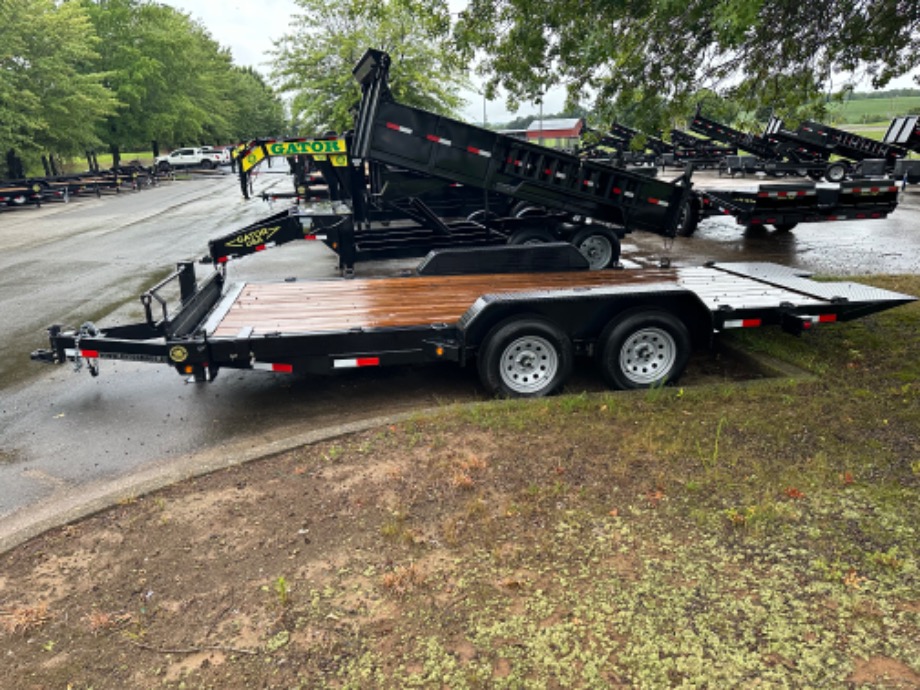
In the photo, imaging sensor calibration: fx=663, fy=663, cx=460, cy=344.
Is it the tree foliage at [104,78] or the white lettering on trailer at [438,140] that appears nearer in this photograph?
the white lettering on trailer at [438,140]

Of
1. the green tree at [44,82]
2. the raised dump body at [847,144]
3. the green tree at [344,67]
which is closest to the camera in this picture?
the green tree at [344,67]

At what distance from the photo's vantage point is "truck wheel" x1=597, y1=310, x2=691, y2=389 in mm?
5691

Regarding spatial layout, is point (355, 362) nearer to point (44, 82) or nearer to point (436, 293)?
point (436, 293)

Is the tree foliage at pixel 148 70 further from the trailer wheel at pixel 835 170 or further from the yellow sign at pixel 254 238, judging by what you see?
the trailer wheel at pixel 835 170

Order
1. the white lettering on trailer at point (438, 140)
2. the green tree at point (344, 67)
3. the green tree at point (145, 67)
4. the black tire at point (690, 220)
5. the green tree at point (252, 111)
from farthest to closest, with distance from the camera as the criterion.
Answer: the green tree at point (252, 111)
the green tree at point (145, 67)
the green tree at point (344, 67)
the black tire at point (690, 220)
the white lettering on trailer at point (438, 140)

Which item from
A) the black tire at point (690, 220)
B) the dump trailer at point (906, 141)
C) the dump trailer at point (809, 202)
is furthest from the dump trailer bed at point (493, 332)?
the dump trailer at point (906, 141)

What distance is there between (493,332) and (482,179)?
517 centimetres

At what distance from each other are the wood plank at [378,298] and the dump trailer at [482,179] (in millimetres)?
2903

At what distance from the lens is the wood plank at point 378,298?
589cm

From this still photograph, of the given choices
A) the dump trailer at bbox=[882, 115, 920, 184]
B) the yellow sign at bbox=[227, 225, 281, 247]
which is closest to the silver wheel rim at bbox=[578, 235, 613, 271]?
the yellow sign at bbox=[227, 225, 281, 247]

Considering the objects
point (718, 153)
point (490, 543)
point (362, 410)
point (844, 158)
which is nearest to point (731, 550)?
point (490, 543)

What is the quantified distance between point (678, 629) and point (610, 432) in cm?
205

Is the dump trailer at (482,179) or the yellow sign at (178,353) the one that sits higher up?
the dump trailer at (482,179)

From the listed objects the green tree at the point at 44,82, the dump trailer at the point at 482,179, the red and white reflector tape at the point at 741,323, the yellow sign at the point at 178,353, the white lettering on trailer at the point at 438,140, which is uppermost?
the green tree at the point at 44,82
